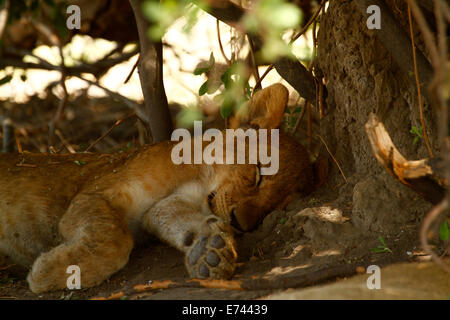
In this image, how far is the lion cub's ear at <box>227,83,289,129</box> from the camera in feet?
11.1

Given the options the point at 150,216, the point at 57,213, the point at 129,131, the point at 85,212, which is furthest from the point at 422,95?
the point at 129,131

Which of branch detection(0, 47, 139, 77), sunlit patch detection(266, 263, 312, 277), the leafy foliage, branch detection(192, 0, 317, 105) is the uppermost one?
branch detection(0, 47, 139, 77)

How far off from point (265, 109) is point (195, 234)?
94 cm

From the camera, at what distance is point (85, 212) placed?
3.07 metres

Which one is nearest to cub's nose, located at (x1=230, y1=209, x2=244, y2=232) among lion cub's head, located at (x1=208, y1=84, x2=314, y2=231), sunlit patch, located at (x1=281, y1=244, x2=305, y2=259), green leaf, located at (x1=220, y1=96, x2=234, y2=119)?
lion cub's head, located at (x1=208, y1=84, x2=314, y2=231)

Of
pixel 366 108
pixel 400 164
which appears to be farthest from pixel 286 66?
pixel 400 164

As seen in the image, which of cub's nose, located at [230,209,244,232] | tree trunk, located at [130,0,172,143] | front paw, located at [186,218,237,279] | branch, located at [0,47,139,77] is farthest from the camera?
branch, located at [0,47,139,77]

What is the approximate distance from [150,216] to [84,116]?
13.0 ft

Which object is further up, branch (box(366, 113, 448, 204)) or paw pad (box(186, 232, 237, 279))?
branch (box(366, 113, 448, 204))

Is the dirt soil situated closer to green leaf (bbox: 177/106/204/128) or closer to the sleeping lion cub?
the sleeping lion cub

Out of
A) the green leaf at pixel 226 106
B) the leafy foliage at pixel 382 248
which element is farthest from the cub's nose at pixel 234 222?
the leafy foliage at pixel 382 248

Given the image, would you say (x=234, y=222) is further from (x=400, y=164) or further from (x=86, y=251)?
→ (x=400, y=164)

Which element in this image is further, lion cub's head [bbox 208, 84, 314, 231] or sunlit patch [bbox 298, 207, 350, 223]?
lion cub's head [bbox 208, 84, 314, 231]

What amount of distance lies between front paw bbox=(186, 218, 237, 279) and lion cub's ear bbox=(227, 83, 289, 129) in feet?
2.99
